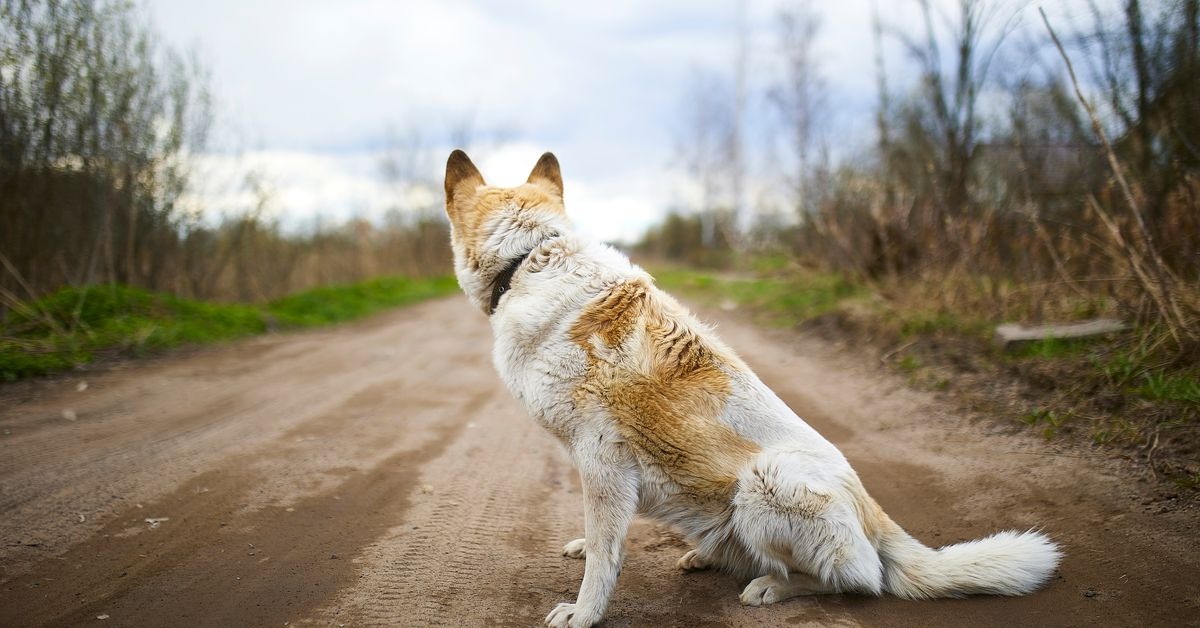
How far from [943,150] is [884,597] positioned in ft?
37.7

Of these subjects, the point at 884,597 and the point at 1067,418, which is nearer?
the point at 884,597

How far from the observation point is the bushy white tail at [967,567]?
317 centimetres

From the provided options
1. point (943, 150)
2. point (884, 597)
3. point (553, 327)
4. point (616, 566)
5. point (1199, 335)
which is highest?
point (943, 150)

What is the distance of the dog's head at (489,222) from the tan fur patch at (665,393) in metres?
0.61

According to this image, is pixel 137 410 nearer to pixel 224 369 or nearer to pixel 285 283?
pixel 224 369

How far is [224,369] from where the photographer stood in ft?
29.7

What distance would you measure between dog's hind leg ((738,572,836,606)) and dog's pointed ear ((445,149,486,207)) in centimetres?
277

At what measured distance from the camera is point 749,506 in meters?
3.05

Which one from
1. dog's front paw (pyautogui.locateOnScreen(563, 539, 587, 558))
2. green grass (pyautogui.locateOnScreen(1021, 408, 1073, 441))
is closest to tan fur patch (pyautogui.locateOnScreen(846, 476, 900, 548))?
dog's front paw (pyautogui.locateOnScreen(563, 539, 587, 558))

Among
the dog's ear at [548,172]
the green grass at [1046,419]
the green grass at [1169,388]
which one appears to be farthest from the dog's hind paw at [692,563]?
the green grass at [1169,388]

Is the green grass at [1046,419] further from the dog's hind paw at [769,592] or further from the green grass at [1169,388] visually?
the dog's hind paw at [769,592]

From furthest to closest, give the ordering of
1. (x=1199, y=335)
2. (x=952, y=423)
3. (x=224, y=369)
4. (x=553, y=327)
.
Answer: (x=224, y=369), (x=952, y=423), (x=1199, y=335), (x=553, y=327)

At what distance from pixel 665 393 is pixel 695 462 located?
0.36 m

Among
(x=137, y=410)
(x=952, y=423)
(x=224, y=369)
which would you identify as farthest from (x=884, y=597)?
(x=224, y=369)
